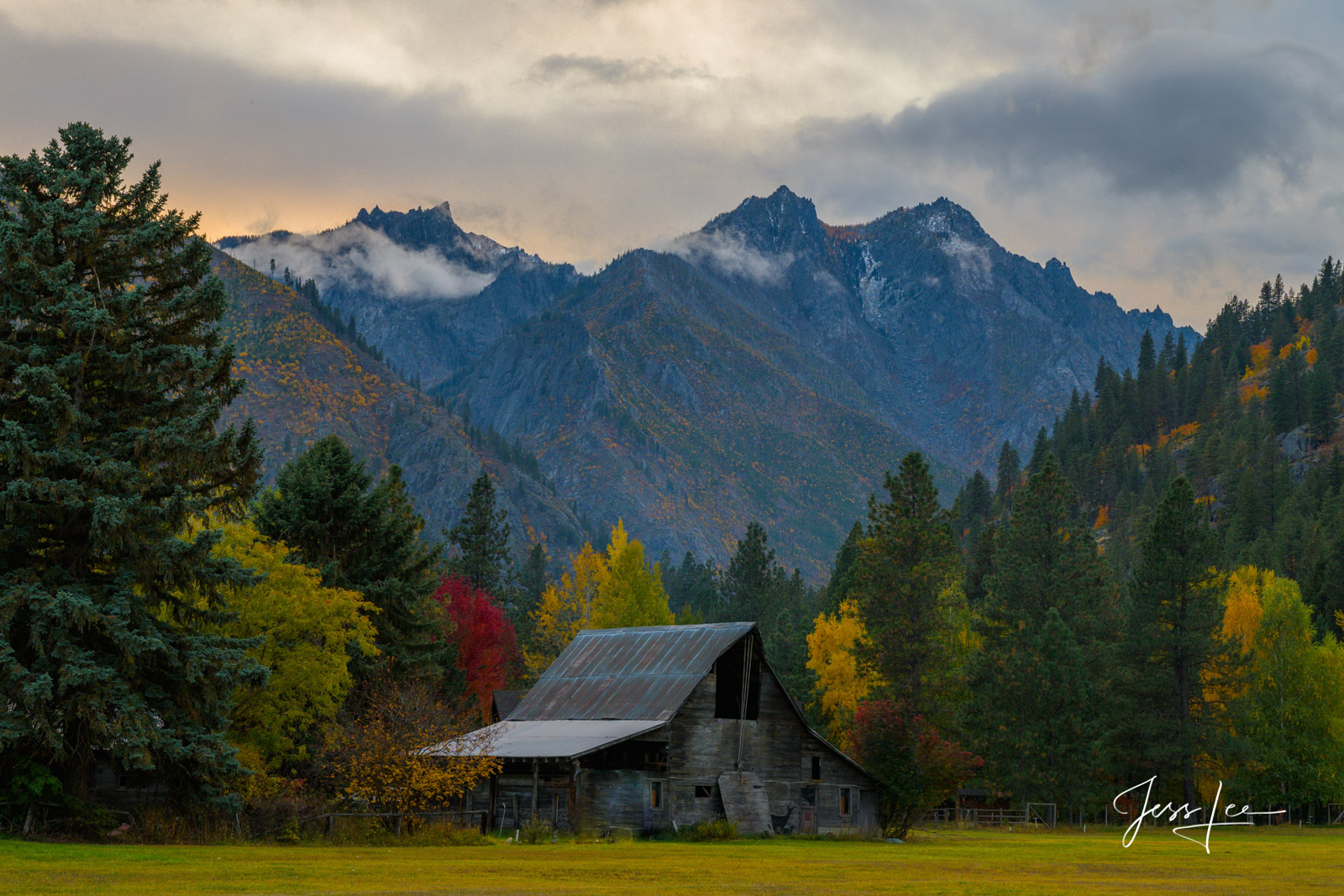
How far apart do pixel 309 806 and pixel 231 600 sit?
7.78 m

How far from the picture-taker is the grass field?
22000 mm

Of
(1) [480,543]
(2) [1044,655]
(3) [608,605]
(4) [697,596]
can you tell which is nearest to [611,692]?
(2) [1044,655]

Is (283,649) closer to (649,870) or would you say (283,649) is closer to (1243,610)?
(649,870)

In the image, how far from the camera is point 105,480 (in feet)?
97.9

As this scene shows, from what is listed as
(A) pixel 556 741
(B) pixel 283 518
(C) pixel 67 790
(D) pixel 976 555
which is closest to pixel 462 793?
(A) pixel 556 741

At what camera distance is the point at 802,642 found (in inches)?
3570

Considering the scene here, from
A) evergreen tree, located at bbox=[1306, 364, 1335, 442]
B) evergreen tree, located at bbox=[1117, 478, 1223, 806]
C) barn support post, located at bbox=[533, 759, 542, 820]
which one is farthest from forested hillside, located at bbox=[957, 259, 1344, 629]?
barn support post, located at bbox=[533, 759, 542, 820]

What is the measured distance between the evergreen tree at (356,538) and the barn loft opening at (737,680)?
45.4ft

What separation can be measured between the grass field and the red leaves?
33656 millimetres

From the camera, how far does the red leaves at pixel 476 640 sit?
7375 centimetres

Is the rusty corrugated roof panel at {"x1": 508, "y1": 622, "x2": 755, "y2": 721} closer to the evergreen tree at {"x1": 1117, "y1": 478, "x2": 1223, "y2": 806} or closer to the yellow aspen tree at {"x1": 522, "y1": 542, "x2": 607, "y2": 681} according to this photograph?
the yellow aspen tree at {"x1": 522, "y1": 542, "x2": 607, "y2": 681}

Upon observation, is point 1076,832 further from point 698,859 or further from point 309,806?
point 309,806

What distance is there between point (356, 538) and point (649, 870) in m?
27.7

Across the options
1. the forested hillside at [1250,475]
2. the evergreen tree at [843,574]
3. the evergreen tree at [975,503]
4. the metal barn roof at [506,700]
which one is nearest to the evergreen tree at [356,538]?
the metal barn roof at [506,700]
